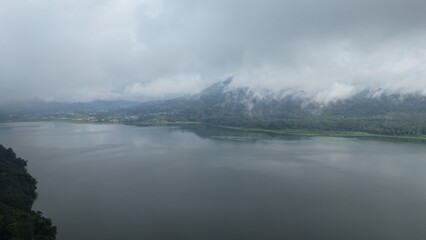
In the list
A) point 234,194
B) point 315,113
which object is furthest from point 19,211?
point 315,113

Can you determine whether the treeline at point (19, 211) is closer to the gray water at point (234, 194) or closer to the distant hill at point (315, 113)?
the gray water at point (234, 194)

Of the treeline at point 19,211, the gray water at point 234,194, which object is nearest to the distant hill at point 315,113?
the gray water at point 234,194

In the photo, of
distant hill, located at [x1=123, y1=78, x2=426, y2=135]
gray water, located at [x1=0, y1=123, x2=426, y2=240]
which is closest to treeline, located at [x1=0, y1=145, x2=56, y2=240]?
→ gray water, located at [x1=0, y1=123, x2=426, y2=240]

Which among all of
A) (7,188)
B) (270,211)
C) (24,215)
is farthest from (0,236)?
(270,211)

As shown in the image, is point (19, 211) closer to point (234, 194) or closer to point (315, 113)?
point (234, 194)

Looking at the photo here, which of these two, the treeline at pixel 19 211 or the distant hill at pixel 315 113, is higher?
the distant hill at pixel 315 113

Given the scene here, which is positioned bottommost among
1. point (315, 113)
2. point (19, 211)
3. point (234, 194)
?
point (234, 194)
